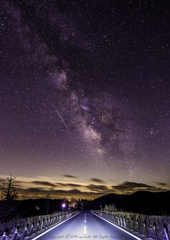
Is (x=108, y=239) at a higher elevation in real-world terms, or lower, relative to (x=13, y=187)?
lower

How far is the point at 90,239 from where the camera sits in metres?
8.15

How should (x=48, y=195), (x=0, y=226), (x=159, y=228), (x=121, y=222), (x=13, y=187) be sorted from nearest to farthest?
(x=159, y=228), (x=0, y=226), (x=121, y=222), (x=13, y=187), (x=48, y=195)

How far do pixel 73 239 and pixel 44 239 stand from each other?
1.47m

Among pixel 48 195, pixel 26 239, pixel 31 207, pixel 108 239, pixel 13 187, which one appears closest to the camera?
pixel 108 239

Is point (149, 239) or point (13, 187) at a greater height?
point (13, 187)

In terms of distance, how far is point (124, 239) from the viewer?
813cm

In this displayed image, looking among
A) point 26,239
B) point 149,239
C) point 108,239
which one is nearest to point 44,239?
point 26,239

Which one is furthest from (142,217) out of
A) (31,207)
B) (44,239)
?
(31,207)

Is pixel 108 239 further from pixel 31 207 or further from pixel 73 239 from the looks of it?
pixel 31 207

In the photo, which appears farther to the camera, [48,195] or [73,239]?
[48,195]

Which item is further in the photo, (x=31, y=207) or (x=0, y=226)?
(x=31, y=207)

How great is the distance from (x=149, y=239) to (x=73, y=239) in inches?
155

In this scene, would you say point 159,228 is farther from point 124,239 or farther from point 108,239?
point 108,239

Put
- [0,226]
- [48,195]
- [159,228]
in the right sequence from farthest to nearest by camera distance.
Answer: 1. [48,195]
2. [0,226]
3. [159,228]
